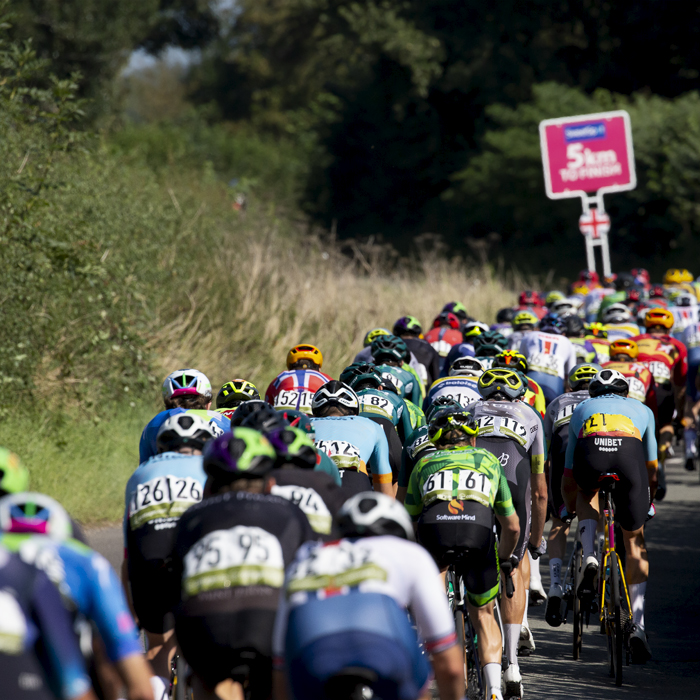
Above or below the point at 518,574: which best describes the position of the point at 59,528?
above

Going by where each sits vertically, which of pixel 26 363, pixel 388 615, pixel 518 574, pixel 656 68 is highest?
pixel 656 68

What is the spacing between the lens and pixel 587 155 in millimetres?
30141

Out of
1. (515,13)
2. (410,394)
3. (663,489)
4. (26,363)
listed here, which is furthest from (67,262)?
(515,13)

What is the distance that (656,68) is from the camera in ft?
154

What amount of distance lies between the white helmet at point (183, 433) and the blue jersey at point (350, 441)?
1.24 metres

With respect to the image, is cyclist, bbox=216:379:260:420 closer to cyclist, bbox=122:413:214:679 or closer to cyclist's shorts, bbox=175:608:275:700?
cyclist, bbox=122:413:214:679

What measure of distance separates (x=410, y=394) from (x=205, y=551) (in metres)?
6.34

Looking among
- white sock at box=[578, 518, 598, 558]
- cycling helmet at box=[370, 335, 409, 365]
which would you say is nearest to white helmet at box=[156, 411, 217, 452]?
white sock at box=[578, 518, 598, 558]

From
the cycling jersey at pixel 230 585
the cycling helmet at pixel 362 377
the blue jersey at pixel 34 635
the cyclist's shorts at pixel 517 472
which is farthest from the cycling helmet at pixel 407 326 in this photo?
the blue jersey at pixel 34 635

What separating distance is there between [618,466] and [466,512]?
210 centimetres

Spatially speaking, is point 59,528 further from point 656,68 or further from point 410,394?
point 656,68

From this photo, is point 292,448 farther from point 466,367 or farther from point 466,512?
point 466,367

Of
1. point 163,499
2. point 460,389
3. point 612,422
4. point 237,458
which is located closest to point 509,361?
point 460,389

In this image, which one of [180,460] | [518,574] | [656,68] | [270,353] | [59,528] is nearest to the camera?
[59,528]
